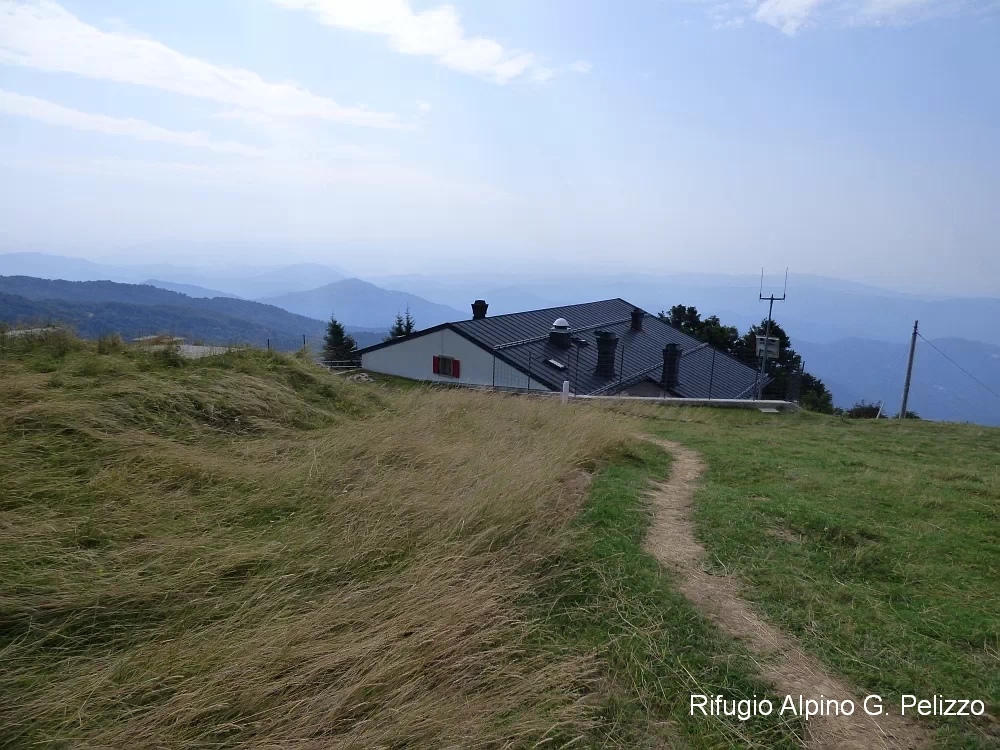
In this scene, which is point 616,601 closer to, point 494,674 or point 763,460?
point 494,674

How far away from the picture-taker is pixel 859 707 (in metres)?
3.25

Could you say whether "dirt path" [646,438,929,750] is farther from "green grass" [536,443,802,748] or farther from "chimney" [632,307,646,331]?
"chimney" [632,307,646,331]

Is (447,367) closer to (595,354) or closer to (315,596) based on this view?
(595,354)

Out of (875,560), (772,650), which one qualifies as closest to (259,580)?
(772,650)

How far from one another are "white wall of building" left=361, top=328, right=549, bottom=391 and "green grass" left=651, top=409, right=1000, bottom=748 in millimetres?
16963

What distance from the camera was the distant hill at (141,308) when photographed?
246ft

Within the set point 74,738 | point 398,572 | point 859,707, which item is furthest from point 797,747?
point 74,738

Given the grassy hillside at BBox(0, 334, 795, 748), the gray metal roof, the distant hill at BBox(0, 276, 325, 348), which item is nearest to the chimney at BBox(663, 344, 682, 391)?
the gray metal roof

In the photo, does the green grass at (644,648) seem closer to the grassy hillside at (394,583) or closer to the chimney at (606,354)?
the grassy hillside at (394,583)

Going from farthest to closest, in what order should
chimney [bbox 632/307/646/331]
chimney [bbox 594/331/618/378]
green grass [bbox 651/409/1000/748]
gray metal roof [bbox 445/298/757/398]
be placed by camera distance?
1. chimney [bbox 632/307/646/331]
2. chimney [bbox 594/331/618/378]
3. gray metal roof [bbox 445/298/757/398]
4. green grass [bbox 651/409/1000/748]

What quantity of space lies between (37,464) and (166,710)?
3406mm

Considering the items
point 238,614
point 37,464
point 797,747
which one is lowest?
point 797,747

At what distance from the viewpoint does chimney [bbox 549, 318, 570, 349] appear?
29906mm

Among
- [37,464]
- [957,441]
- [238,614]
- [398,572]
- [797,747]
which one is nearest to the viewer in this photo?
[797,747]
